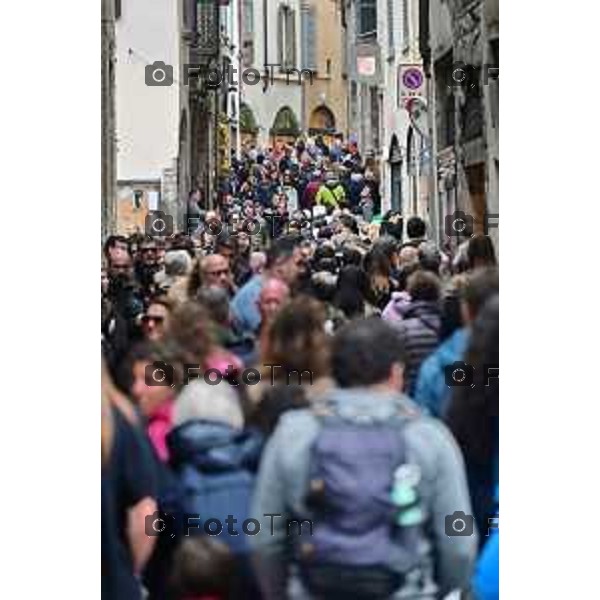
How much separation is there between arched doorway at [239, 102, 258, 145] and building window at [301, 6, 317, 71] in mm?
214

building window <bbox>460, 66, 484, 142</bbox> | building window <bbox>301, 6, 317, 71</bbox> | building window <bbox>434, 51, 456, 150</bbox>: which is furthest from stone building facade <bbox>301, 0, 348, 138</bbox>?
building window <bbox>460, 66, 484, 142</bbox>

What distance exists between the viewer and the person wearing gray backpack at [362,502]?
555 centimetres

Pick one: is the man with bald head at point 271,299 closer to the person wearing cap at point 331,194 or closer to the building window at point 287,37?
the person wearing cap at point 331,194

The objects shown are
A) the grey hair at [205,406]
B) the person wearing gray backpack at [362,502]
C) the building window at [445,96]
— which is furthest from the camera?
the building window at [445,96]

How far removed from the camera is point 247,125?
5.96 meters

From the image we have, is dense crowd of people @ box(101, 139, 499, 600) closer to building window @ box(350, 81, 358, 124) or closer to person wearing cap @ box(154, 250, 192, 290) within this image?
person wearing cap @ box(154, 250, 192, 290)

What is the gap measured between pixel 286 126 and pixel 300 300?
1.79ft

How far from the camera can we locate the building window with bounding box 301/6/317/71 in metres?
5.97

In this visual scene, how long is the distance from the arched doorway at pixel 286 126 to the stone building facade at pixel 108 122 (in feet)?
1.71

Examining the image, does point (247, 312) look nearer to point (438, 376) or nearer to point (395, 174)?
point (438, 376)

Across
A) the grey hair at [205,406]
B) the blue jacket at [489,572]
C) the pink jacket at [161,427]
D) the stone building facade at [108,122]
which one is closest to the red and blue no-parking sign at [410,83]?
the stone building facade at [108,122]
